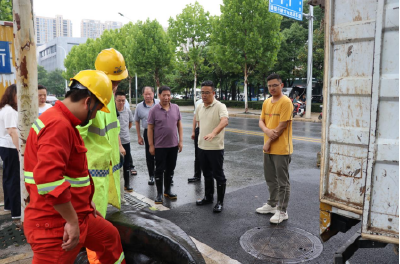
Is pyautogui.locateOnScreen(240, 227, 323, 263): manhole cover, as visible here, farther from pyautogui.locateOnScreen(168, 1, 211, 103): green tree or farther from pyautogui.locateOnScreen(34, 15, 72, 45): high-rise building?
pyautogui.locateOnScreen(34, 15, 72, 45): high-rise building

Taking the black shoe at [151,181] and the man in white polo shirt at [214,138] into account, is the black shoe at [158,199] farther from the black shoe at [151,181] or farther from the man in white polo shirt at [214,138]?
the black shoe at [151,181]

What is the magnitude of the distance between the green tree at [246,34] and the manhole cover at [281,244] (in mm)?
19140

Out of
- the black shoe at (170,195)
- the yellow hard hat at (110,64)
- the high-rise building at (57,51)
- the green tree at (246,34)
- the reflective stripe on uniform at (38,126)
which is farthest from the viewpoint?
the high-rise building at (57,51)

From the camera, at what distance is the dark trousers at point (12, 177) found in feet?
14.1

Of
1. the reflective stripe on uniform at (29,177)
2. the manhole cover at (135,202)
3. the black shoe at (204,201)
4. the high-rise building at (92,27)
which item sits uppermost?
the high-rise building at (92,27)

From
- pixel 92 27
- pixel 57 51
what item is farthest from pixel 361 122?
pixel 92 27

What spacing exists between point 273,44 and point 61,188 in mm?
22401

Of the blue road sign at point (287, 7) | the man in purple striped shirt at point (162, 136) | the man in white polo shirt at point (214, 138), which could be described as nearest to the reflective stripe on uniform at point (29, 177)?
A: the man in white polo shirt at point (214, 138)

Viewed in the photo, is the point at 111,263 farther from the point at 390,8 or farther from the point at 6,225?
the point at 390,8

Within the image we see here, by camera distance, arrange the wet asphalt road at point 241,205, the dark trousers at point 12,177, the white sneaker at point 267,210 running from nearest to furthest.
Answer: the wet asphalt road at point 241,205 < the dark trousers at point 12,177 < the white sneaker at point 267,210

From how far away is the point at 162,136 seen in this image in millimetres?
5328

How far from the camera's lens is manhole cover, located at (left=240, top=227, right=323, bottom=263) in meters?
3.52

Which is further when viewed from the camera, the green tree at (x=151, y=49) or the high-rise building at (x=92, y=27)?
the high-rise building at (x=92, y=27)

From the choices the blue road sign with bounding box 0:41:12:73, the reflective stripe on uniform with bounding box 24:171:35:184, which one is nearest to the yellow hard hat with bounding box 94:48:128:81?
the reflective stripe on uniform with bounding box 24:171:35:184
